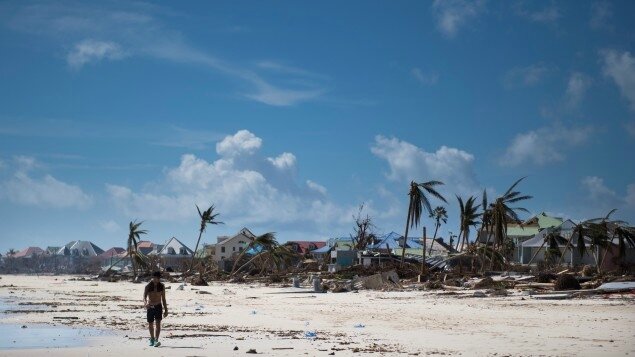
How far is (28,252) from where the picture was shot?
188125 millimetres

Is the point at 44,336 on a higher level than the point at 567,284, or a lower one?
lower

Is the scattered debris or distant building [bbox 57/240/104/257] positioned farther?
distant building [bbox 57/240/104/257]

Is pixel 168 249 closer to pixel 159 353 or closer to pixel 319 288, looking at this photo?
pixel 319 288

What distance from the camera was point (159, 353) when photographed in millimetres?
13836

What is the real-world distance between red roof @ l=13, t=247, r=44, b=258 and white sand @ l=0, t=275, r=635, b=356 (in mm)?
169436

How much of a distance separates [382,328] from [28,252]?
186441 mm

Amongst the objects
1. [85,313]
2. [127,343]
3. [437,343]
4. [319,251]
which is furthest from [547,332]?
[319,251]

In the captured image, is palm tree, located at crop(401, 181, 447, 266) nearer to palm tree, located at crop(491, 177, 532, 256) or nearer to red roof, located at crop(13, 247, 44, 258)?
palm tree, located at crop(491, 177, 532, 256)

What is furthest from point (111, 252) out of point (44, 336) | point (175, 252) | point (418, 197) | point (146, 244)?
point (44, 336)

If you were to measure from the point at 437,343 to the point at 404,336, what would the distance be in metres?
1.64

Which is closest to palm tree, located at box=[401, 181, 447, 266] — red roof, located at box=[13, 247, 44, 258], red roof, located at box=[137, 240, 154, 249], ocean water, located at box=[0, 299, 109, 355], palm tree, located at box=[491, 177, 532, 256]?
palm tree, located at box=[491, 177, 532, 256]

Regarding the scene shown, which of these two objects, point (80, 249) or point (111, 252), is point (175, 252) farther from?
point (80, 249)

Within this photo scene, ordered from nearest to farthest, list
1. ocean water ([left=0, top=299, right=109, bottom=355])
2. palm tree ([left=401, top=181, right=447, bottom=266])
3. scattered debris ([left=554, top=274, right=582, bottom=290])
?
1. ocean water ([left=0, top=299, right=109, bottom=355])
2. scattered debris ([left=554, top=274, right=582, bottom=290])
3. palm tree ([left=401, top=181, right=447, bottom=266])

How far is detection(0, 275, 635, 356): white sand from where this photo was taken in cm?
1405
